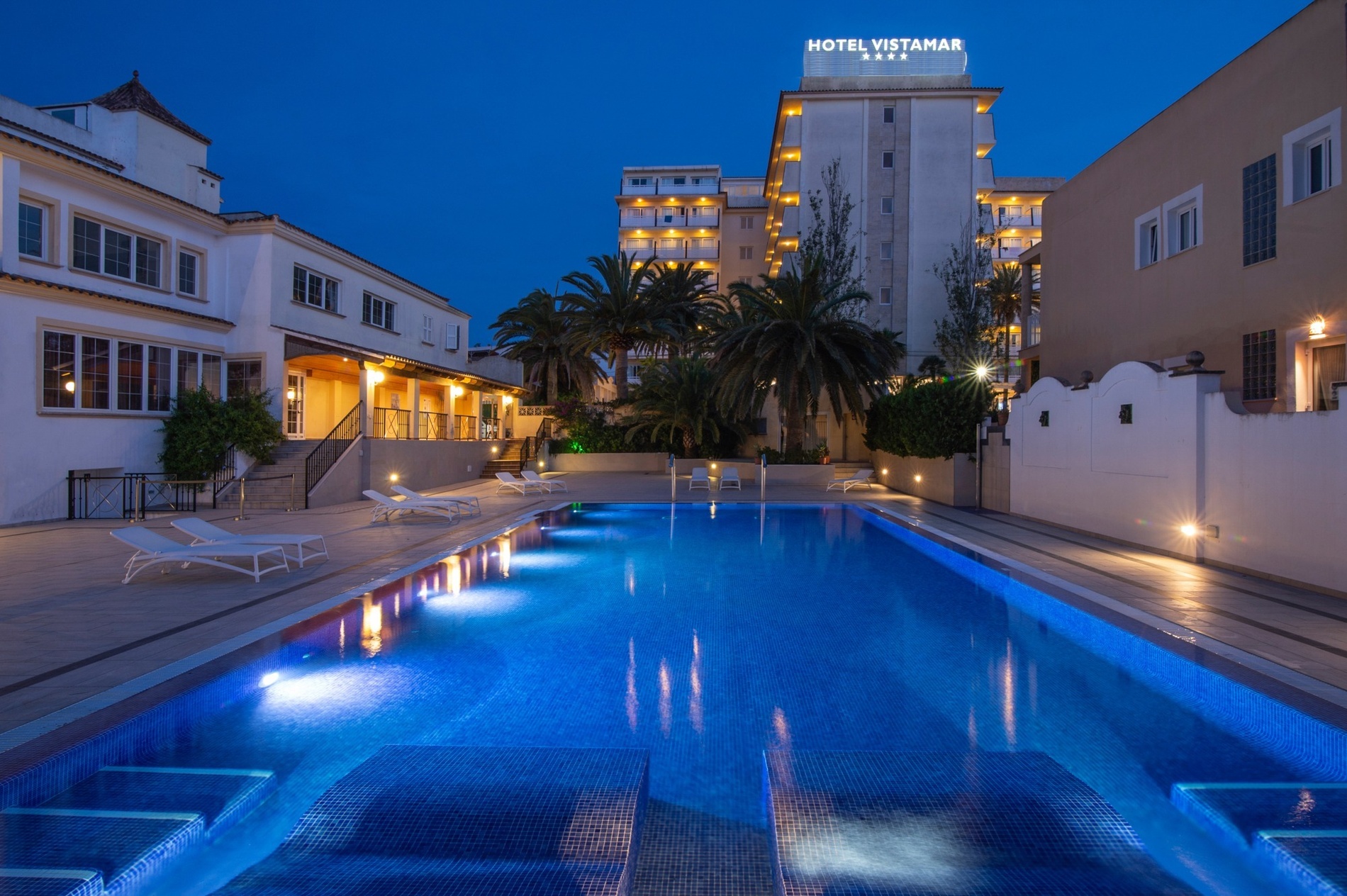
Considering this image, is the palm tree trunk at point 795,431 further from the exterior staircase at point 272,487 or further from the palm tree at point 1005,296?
the palm tree at point 1005,296

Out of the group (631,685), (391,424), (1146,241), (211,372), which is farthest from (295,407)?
(1146,241)

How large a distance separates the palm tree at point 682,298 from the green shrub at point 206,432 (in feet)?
55.6

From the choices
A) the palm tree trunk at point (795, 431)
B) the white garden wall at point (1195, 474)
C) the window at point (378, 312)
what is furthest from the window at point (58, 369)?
the white garden wall at point (1195, 474)

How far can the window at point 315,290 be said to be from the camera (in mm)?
20625

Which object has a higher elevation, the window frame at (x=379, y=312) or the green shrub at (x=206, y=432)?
the window frame at (x=379, y=312)

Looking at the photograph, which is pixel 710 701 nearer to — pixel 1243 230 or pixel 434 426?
pixel 1243 230

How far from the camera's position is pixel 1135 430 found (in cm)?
1104

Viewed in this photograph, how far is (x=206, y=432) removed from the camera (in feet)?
55.5

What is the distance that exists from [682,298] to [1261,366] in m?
22.6

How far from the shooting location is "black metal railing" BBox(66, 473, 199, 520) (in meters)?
14.8

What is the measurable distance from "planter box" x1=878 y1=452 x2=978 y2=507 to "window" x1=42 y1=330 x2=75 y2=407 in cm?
1999

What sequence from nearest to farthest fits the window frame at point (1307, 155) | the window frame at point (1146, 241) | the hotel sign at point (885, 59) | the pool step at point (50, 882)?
the pool step at point (50, 882) → the window frame at point (1307, 155) → the window frame at point (1146, 241) → the hotel sign at point (885, 59)

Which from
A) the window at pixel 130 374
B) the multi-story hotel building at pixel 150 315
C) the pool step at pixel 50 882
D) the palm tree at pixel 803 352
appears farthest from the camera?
the palm tree at pixel 803 352

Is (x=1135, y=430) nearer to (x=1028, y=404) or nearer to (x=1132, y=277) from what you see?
(x=1028, y=404)
